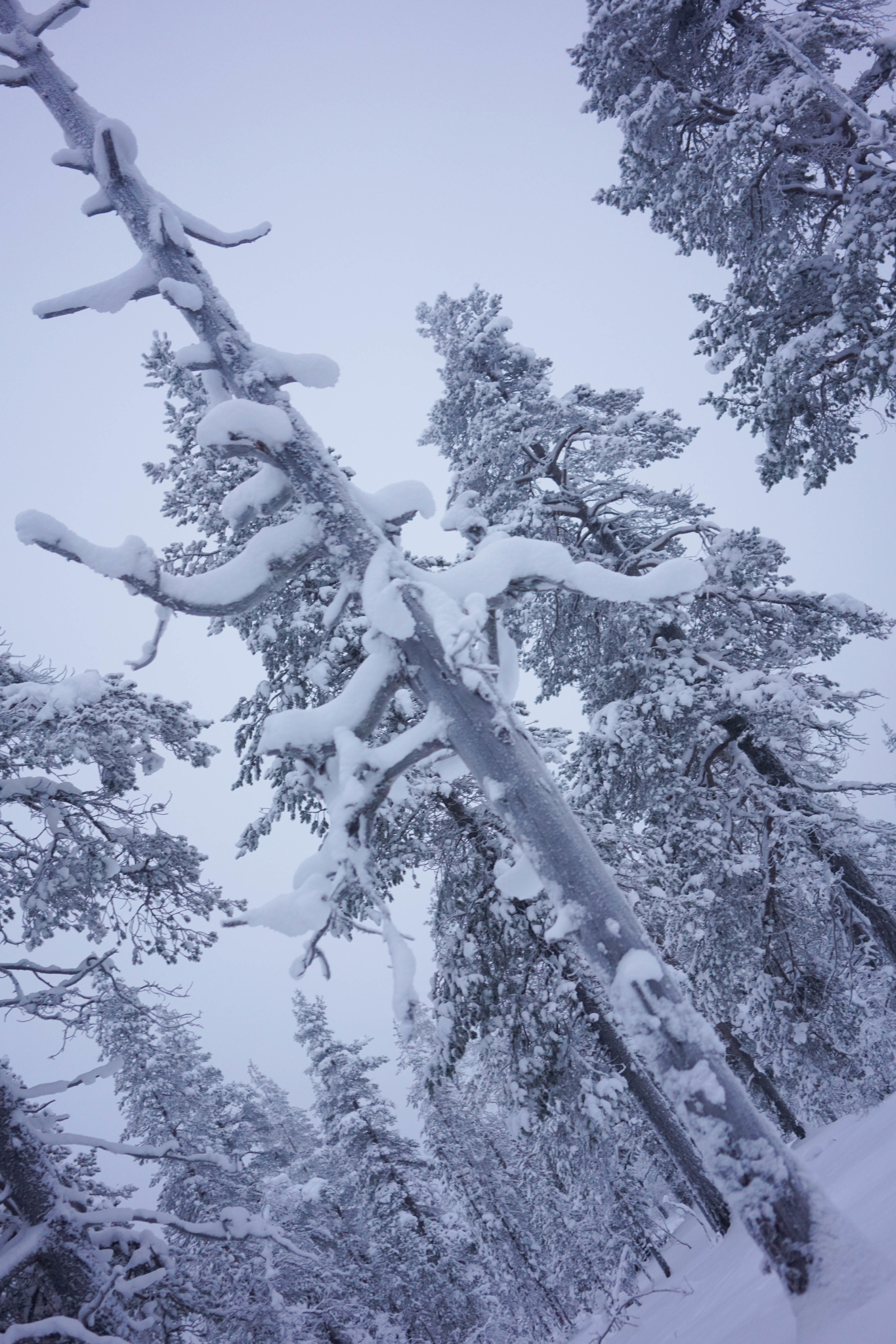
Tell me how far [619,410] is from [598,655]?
416 centimetres

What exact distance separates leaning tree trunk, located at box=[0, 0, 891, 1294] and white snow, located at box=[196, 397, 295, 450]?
0.75ft

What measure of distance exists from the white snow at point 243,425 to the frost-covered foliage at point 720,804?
232 inches

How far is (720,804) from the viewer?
9.10m

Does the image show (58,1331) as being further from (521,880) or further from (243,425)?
(243,425)

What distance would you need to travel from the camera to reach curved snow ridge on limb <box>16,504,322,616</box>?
363 centimetres

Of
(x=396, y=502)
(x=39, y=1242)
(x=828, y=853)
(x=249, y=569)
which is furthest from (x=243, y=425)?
(x=828, y=853)

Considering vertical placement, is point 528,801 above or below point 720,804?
above

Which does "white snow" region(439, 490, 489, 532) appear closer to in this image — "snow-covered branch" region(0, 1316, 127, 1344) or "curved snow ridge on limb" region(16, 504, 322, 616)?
"curved snow ridge on limb" region(16, 504, 322, 616)

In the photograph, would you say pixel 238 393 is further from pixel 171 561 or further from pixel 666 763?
pixel 666 763

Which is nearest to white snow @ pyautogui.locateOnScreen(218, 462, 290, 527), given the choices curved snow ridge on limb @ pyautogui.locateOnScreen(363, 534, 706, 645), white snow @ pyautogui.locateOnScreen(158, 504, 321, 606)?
white snow @ pyautogui.locateOnScreen(158, 504, 321, 606)

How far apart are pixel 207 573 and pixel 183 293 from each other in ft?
6.45

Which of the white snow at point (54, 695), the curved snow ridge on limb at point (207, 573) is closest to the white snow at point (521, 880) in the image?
the curved snow ridge on limb at point (207, 573)

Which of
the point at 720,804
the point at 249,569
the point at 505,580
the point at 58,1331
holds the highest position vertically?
the point at 249,569

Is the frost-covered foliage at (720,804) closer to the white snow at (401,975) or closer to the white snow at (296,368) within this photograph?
the white snow at (296,368)
